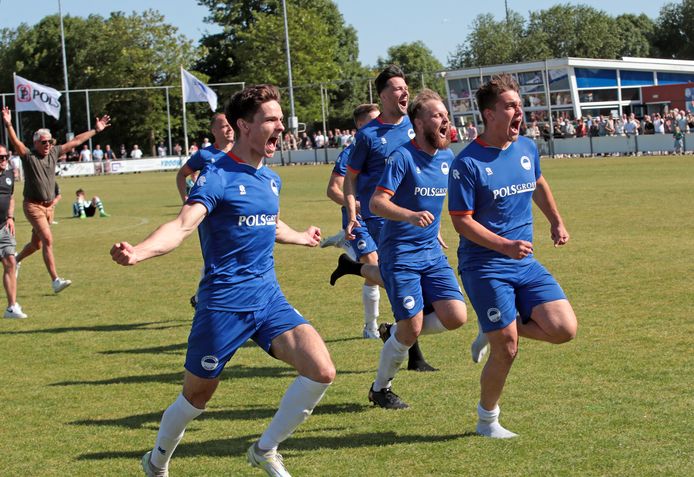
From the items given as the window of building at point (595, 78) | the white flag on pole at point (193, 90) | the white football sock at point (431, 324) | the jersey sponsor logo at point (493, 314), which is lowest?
the white football sock at point (431, 324)

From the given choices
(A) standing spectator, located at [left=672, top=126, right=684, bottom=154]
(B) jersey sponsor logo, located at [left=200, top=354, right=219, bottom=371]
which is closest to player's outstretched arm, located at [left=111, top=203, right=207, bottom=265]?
(B) jersey sponsor logo, located at [left=200, top=354, right=219, bottom=371]

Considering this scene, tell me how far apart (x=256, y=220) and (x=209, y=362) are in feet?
2.67

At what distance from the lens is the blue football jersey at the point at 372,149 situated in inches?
347

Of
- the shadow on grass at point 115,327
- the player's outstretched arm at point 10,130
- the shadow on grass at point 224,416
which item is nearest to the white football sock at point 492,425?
the shadow on grass at point 224,416

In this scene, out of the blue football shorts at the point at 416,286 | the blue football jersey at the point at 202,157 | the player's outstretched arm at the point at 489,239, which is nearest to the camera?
the player's outstretched arm at the point at 489,239

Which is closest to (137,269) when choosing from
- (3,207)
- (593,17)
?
(3,207)

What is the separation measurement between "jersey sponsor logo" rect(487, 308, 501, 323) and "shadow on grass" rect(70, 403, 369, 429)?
1580 millimetres

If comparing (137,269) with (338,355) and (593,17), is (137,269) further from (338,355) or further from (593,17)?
(593,17)

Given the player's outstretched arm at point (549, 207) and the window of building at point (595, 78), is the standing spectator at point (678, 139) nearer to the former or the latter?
the window of building at point (595, 78)

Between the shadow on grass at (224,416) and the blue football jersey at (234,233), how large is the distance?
1.98 m

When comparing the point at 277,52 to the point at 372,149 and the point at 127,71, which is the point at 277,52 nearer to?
the point at 127,71

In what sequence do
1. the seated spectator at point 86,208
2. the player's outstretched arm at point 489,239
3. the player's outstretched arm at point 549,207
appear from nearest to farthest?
the player's outstretched arm at point 489,239 → the player's outstretched arm at point 549,207 → the seated spectator at point 86,208

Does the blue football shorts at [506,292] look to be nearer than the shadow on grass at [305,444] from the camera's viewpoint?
Yes

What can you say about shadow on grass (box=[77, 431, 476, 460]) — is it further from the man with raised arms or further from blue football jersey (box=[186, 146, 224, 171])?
blue football jersey (box=[186, 146, 224, 171])
